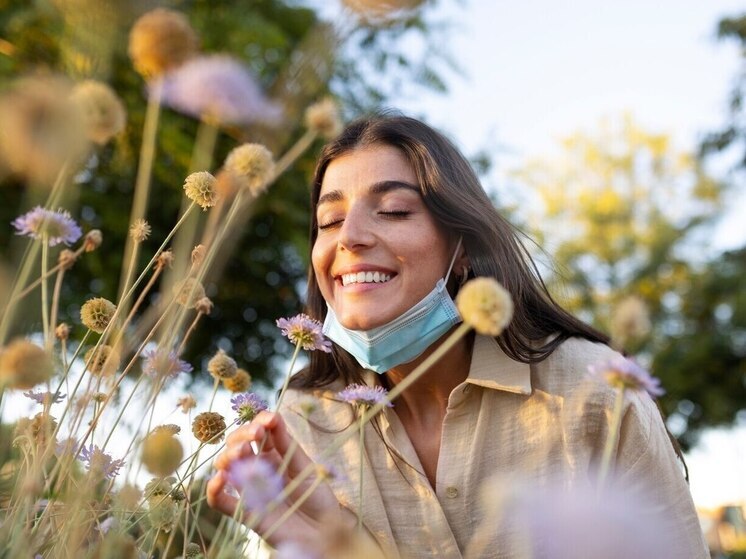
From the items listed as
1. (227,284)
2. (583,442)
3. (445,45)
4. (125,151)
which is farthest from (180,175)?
(583,442)

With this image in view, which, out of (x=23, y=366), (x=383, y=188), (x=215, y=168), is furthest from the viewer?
(x=215, y=168)

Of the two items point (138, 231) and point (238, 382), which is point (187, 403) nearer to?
point (238, 382)

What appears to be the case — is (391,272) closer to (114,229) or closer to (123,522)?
(123,522)

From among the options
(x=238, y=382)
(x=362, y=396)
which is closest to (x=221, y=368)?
(x=238, y=382)

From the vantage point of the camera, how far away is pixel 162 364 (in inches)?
44.1

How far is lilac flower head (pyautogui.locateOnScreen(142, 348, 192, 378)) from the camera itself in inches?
45.8

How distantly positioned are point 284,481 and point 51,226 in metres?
0.63

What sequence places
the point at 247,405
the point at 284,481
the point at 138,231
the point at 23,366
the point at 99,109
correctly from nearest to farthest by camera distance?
1. the point at 23,366
2. the point at 99,109
3. the point at 138,231
4. the point at 247,405
5. the point at 284,481

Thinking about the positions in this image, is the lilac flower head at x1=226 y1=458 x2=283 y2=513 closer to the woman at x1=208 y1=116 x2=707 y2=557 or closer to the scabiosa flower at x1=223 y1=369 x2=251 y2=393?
the scabiosa flower at x1=223 y1=369 x2=251 y2=393

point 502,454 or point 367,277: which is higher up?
point 367,277

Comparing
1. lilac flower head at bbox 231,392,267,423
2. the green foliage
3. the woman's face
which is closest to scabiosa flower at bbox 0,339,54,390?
lilac flower head at bbox 231,392,267,423

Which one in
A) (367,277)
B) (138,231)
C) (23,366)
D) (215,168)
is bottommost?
(23,366)

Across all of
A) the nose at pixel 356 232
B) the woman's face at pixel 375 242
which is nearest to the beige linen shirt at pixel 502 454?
the woman's face at pixel 375 242

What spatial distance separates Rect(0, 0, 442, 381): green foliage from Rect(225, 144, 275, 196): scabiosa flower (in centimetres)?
389
